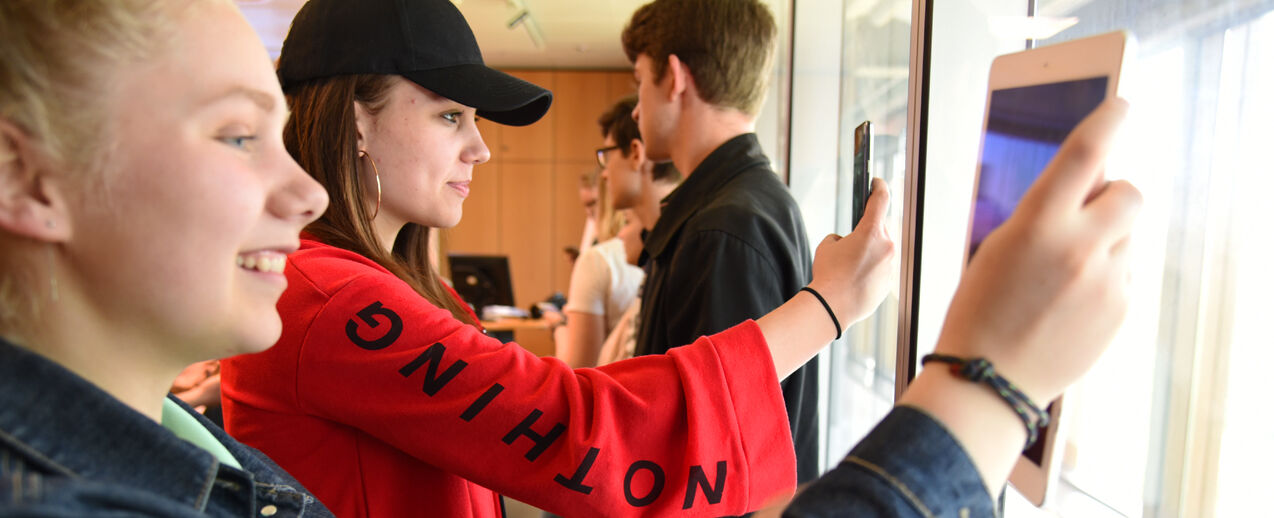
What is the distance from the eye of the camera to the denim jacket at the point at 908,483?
473 mm

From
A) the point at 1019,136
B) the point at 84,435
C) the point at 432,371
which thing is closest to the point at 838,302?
the point at 1019,136

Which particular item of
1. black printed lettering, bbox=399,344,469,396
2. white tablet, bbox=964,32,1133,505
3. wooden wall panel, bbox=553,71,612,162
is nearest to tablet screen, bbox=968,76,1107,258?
white tablet, bbox=964,32,1133,505

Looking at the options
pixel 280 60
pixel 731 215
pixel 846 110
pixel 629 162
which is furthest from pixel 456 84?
pixel 629 162

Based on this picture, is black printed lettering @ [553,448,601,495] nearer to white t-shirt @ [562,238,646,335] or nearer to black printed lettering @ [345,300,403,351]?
black printed lettering @ [345,300,403,351]

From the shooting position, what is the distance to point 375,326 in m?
0.83

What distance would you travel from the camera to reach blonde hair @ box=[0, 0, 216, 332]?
0.51 m

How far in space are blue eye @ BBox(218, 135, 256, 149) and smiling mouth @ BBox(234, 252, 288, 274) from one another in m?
0.09

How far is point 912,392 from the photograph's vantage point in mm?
520

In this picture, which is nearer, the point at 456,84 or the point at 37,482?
the point at 37,482

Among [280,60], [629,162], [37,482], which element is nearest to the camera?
[37,482]

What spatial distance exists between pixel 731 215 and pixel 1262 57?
79 centimetres

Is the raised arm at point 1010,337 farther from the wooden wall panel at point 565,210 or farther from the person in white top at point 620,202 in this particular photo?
the wooden wall panel at point 565,210

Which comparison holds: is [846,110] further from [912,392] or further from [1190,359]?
[912,392]

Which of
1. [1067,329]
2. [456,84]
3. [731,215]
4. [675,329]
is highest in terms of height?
[456,84]
